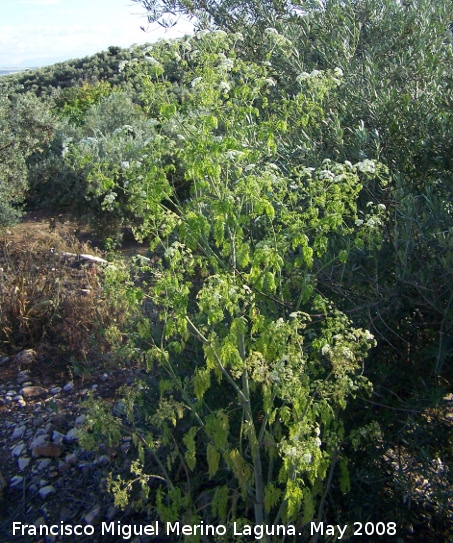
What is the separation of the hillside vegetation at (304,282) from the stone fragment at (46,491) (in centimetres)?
52

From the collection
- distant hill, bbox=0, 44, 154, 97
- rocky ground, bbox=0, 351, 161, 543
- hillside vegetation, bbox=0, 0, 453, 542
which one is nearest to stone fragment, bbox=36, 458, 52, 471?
rocky ground, bbox=0, 351, 161, 543

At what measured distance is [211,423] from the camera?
2.65 meters

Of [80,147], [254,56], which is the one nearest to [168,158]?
[254,56]

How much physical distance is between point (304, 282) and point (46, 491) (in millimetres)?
2222

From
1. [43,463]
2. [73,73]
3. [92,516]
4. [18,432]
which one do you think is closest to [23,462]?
[43,463]

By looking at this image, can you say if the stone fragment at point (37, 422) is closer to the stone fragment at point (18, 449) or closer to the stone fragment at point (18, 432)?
the stone fragment at point (18, 432)

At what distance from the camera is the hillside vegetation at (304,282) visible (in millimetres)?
2510

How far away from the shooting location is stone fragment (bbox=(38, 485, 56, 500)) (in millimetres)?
3865

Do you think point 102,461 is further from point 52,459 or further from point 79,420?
point 79,420

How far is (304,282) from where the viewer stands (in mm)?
2633

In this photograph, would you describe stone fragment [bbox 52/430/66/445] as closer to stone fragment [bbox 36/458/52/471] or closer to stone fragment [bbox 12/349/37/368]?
stone fragment [bbox 36/458/52/471]

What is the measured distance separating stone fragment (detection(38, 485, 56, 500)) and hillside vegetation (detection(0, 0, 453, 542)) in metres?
0.52

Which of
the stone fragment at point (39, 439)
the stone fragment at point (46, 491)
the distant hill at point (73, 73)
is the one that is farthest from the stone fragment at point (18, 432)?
the distant hill at point (73, 73)

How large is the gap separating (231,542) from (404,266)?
1.43 metres
